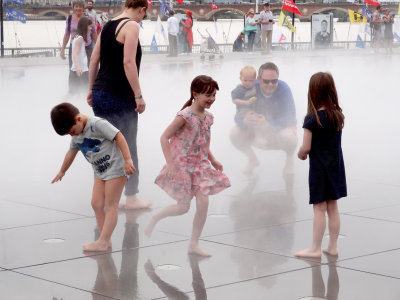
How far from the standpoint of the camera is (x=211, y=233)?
6.29 meters

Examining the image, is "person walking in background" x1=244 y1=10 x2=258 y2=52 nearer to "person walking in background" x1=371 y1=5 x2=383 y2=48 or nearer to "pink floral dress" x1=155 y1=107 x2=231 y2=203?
"person walking in background" x1=371 y1=5 x2=383 y2=48

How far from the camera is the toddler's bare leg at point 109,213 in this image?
5.76m

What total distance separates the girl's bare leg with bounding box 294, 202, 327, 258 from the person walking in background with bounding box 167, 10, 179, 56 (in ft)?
81.2

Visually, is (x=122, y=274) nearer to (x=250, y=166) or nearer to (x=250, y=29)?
(x=250, y=166)

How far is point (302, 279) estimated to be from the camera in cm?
512

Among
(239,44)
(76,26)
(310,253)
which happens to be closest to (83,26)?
(76,26)

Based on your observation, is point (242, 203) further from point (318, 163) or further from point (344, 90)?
point (344, 90)

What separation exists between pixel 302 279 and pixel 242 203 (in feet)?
7.48

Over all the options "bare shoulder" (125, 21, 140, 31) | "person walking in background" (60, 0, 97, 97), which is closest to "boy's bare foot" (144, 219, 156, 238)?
"bare shoulder" (125, 21, 140, 31)

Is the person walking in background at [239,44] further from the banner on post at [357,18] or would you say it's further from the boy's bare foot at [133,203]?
the boy's bare foot at [133,203]

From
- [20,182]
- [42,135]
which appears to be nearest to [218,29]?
[42,135]

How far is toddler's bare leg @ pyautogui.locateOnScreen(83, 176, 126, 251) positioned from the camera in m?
5.76

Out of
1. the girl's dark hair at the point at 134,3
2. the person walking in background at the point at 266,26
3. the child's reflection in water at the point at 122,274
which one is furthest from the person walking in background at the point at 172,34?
the child's reflection in water at the point at 122,274

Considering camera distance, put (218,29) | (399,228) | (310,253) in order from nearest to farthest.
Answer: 1. (310,253)
2. (399,228)
3. (218,29)
